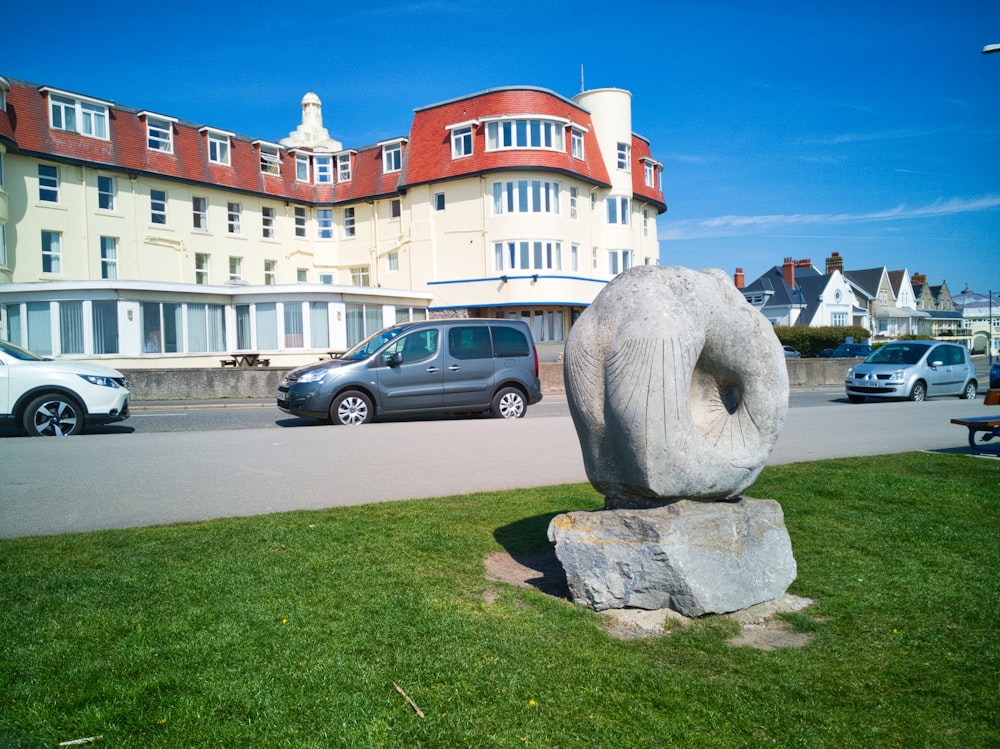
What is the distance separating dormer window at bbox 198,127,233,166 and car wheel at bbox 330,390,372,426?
27809mm

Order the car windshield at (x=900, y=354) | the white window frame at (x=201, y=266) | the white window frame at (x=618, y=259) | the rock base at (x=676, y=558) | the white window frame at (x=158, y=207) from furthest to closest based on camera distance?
1. the white window frame at (x=618, y=259)
2. the white window frame at (x=201, y=266)
3. the white window frame at (x=158, y=207)
4. the car windshield at (x=900, y=354)
5. the rock base at (x=676, y=558)

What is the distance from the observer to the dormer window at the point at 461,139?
1433 inches

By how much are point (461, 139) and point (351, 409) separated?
25795 millimetres

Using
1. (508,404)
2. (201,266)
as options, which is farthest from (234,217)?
(508,404)

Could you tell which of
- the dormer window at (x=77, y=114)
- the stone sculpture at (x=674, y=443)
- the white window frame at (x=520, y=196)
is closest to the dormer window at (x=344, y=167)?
the white window frame at (x=520, y=196)

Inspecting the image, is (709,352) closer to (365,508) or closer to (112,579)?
(365,508)

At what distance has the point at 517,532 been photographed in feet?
20.7

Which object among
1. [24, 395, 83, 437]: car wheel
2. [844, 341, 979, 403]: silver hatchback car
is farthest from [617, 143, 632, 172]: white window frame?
[24, 395, 83, 437]: car wheel

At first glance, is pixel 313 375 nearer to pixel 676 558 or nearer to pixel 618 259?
pixel 676 558

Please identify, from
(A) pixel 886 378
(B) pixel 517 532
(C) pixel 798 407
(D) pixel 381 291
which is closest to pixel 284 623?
(B) pixel 517 532

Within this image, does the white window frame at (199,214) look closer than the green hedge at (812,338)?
Yes

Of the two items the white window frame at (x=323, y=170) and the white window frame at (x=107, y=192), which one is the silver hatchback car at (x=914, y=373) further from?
the white window frame at (x=323, y=170)

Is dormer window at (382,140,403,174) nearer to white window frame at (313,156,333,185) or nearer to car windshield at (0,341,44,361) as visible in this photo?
white window frame at (313,156,333,185)

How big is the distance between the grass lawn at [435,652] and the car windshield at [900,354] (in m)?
15.5
